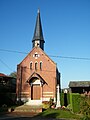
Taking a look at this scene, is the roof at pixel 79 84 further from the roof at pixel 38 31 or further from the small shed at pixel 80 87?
the roof at pixel 38 31

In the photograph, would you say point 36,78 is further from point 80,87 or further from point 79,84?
point 80,87

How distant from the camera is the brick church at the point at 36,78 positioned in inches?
1292

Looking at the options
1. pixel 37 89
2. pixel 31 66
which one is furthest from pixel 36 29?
pixel 37 89

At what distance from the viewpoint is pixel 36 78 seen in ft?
110

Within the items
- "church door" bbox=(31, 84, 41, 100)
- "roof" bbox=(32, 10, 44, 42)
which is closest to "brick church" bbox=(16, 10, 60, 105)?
"church door" bbox=(31, 84, 41, 100)

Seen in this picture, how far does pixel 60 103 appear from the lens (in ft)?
94.3

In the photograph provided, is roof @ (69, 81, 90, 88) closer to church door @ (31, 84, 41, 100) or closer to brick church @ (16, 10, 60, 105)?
brick church @ (16, 10, 60, 105)

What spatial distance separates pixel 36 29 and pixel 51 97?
48.0 feet

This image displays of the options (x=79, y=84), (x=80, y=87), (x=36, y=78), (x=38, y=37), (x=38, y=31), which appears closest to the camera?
(x=36, y=78)

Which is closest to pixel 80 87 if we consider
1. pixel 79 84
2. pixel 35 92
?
pixel 79 84

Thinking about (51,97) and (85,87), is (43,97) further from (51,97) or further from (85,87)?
(85,87)

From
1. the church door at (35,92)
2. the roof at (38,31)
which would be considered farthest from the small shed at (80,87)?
the roof at (38,31)

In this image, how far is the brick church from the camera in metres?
32.8

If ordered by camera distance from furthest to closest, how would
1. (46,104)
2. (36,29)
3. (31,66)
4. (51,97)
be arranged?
(36,29) → (31,66) → (51,97) → (46,104)
